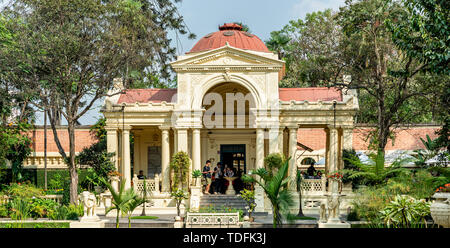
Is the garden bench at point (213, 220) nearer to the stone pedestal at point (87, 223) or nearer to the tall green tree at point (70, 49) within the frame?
the stone pedestal at point (87, 223)

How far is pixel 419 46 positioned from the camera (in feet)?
61.6

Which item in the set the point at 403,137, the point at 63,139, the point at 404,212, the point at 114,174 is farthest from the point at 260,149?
the point at 63,139

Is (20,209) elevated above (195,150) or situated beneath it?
situated beneath

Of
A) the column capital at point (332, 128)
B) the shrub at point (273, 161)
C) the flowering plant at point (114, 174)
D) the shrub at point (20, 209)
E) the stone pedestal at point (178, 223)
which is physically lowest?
the stone pedestal at point (178, 223)

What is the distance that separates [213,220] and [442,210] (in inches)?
274

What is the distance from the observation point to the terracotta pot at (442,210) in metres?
14.1

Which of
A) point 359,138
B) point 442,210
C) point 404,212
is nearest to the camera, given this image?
point 442,210

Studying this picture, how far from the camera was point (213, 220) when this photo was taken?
17953 millimetres

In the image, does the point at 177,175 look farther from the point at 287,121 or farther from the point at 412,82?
the point at 412,82

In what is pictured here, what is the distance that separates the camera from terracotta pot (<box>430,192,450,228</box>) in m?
14.1

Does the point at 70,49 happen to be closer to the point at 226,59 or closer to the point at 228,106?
the point at 226,59

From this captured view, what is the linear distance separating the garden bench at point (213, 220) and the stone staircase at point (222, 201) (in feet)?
20.6

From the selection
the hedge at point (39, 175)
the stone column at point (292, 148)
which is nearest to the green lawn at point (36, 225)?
the stone column at point (292, 148)
